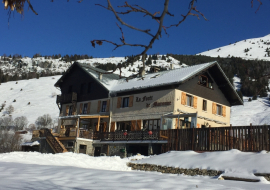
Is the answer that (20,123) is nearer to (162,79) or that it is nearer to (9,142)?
(9,142)

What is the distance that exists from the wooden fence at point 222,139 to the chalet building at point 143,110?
17.0 ft

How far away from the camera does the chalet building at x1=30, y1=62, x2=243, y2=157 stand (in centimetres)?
2680

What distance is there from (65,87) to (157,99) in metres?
15.3

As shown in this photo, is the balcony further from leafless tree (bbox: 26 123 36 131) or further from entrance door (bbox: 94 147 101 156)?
leafless tree (bbox: 26 123 36 131)

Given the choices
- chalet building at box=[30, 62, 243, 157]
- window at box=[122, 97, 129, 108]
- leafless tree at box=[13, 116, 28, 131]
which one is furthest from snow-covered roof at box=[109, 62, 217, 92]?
leafless tree at box=[13, 116, 28, 131]

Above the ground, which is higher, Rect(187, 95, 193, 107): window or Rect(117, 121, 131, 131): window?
Rect(187, 95, 193, 107): window

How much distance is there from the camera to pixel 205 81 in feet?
100

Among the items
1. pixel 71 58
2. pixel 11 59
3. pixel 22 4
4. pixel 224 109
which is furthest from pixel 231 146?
pixel 11 59

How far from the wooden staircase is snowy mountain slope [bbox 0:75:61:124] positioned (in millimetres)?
34055

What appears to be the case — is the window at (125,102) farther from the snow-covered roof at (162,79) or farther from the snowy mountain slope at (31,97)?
the snowy mountain slope at (31,97)

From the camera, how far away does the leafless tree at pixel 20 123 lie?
5995cm

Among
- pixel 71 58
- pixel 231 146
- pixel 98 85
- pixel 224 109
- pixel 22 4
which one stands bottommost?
pixel 231 146

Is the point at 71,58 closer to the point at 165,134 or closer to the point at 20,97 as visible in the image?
the point at 20,97

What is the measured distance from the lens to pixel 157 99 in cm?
2816
